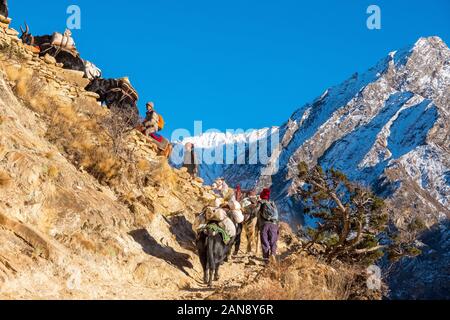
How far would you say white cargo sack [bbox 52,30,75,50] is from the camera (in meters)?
25.5

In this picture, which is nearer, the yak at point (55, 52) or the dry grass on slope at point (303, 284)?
the dry grass on slope at point (303, 284)

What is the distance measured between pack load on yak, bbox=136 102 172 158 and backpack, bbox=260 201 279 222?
25.0 feet

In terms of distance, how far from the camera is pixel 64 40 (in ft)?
84.4

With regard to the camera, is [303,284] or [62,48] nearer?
[303,284]

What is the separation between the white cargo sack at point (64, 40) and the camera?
25459mm

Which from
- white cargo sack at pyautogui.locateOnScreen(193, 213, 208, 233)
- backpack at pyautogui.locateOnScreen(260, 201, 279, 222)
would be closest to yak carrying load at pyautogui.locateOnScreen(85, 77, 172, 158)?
backpack at pyautogui.locateOnScreen(260, 201, 279, 222)

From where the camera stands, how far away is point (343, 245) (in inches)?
616

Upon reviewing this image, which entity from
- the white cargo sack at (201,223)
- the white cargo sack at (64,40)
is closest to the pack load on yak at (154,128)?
the white cargo sack at (64,40)

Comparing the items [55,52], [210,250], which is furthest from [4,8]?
[210,250]

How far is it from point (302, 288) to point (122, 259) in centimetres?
406

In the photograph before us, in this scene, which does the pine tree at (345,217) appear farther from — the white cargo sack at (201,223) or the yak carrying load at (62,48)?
the yak carrying load at (62,48)

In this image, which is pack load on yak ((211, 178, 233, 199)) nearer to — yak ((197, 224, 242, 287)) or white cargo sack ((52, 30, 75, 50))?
yak ((197, 224, 242, 287))

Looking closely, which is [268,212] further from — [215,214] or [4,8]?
[4,8]

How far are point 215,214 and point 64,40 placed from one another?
1593 cm
